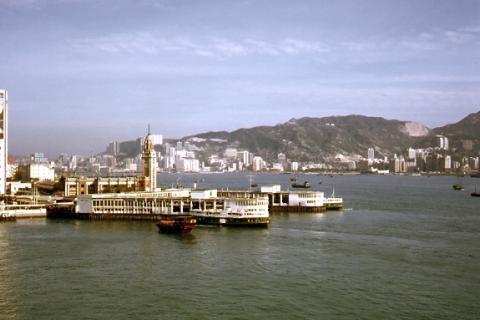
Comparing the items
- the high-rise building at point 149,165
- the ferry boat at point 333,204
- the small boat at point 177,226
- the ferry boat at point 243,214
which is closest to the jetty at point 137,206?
the ferry boat at point 243,214

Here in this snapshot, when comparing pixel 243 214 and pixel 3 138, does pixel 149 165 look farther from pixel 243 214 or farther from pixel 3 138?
pixel 243 214

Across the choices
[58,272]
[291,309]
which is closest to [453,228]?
[291,309]

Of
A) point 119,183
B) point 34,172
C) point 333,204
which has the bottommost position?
point 333,204

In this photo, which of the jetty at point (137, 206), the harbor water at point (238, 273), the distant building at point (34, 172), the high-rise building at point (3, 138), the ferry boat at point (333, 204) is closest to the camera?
the harbor water at point (238, 273)

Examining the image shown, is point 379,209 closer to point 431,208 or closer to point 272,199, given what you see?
point 431,208

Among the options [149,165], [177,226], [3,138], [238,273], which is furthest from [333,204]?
[238,273]

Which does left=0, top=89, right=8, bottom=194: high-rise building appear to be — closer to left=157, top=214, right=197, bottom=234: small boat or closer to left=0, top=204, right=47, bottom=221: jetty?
left=0, top=204, right=47, bottom=221: jetty

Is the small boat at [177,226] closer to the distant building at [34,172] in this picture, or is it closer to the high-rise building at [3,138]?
the high-rise building at [3,138]
